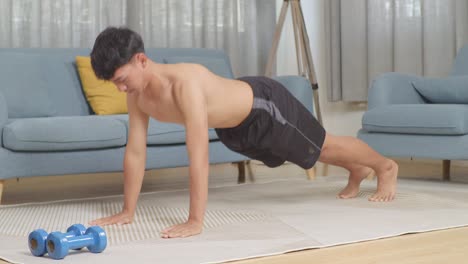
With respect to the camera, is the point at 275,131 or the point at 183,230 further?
the point at 275,131

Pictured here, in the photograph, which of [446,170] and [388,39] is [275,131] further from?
[388,39]

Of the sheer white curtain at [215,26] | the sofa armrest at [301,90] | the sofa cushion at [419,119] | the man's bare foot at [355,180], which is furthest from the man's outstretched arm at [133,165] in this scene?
the sheer white curtain at [215,26]

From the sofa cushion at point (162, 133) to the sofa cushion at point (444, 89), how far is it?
1.49 meters

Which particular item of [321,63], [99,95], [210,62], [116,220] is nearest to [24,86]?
[99,95]

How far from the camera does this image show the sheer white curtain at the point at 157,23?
15.3ft

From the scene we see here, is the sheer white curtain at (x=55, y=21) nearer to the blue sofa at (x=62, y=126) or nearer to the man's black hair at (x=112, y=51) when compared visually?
the blue sofa at (x=62, y=126)

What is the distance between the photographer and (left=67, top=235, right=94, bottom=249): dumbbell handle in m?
2.00

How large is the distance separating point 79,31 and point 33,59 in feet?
3.46

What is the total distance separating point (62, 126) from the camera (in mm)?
3123

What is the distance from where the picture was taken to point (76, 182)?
171 inches

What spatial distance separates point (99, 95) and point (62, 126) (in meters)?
0.79

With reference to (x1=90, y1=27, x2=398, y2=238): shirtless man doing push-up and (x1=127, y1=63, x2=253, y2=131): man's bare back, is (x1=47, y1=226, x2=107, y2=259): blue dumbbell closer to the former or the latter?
(x1=90, y1=27, x2=398, y2=238): shirtless man doing push-up

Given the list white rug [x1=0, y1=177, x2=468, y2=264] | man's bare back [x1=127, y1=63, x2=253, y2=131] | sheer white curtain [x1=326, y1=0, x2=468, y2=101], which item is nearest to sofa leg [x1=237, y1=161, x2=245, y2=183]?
white rug [x1=0, y1=177, x2=468, y2=264]

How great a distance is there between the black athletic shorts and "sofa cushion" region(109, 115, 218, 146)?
0.57m
